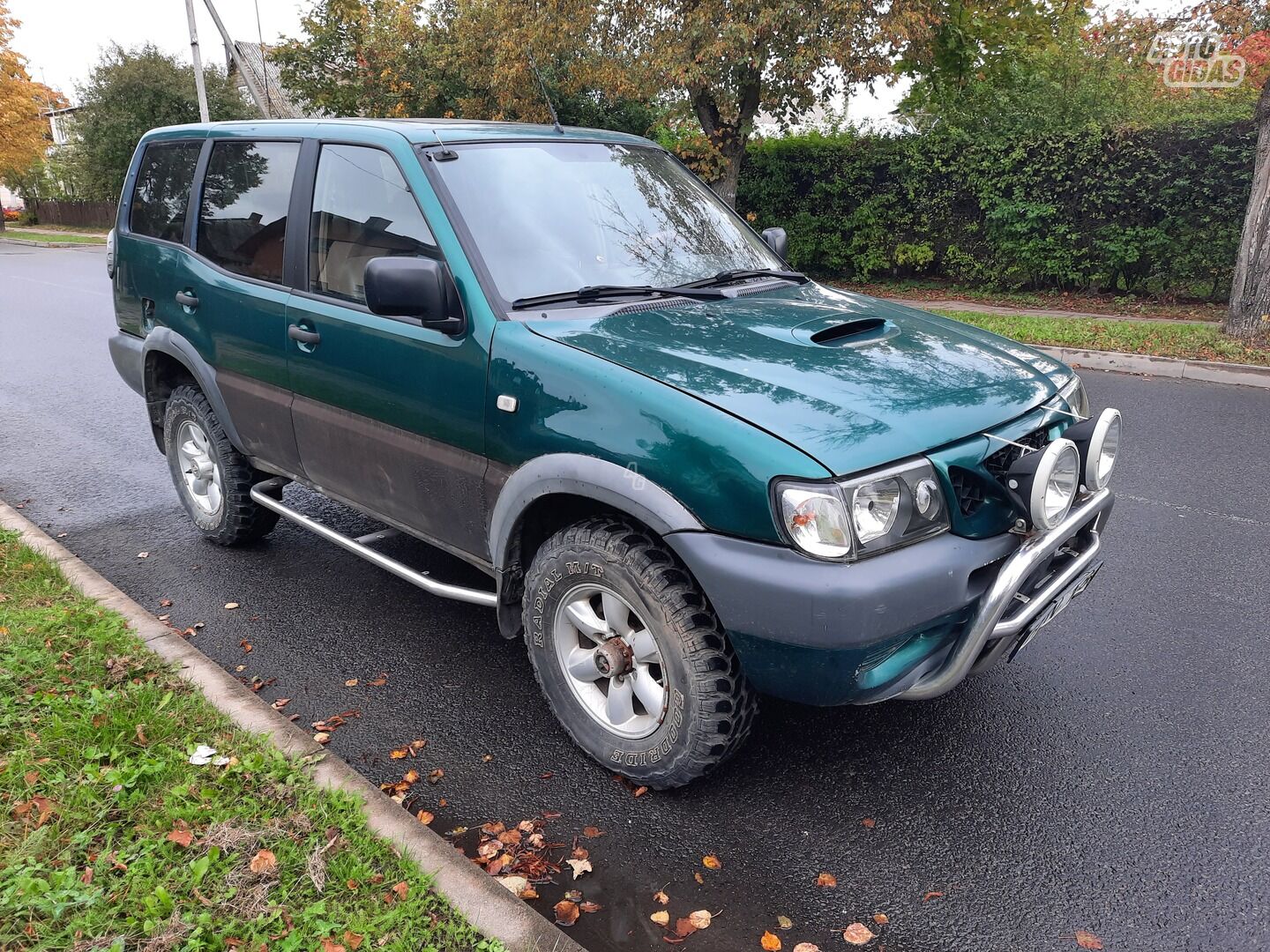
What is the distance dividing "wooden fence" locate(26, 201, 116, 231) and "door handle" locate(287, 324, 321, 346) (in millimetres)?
42661

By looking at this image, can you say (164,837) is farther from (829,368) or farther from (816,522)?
(829,368)

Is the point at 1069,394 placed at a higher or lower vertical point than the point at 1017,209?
lower

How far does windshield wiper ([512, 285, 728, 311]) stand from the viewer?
315cm

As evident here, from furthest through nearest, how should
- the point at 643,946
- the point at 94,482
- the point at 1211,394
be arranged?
the point at 1211,394 → the point at 94,482 → the point at 643,946

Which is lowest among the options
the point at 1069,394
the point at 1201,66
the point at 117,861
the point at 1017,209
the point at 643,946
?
the point at 643,946

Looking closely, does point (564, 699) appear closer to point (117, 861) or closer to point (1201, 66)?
point (117, 861)

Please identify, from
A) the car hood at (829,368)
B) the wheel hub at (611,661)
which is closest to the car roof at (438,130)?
the car hood at (829,368)

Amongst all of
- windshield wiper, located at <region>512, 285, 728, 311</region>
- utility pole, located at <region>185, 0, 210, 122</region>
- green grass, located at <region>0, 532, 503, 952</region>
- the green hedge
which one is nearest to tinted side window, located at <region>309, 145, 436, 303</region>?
windshield wiper, located at <region>512, 285, 728, 311</region>

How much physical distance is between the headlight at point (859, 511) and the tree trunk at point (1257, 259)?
9.27 meters

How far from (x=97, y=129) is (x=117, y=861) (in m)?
40.0

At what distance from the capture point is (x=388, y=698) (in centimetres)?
359

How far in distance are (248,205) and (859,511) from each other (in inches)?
124

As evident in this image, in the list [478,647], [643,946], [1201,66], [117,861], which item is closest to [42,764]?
[117,861]

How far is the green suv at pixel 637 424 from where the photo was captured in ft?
8.23
